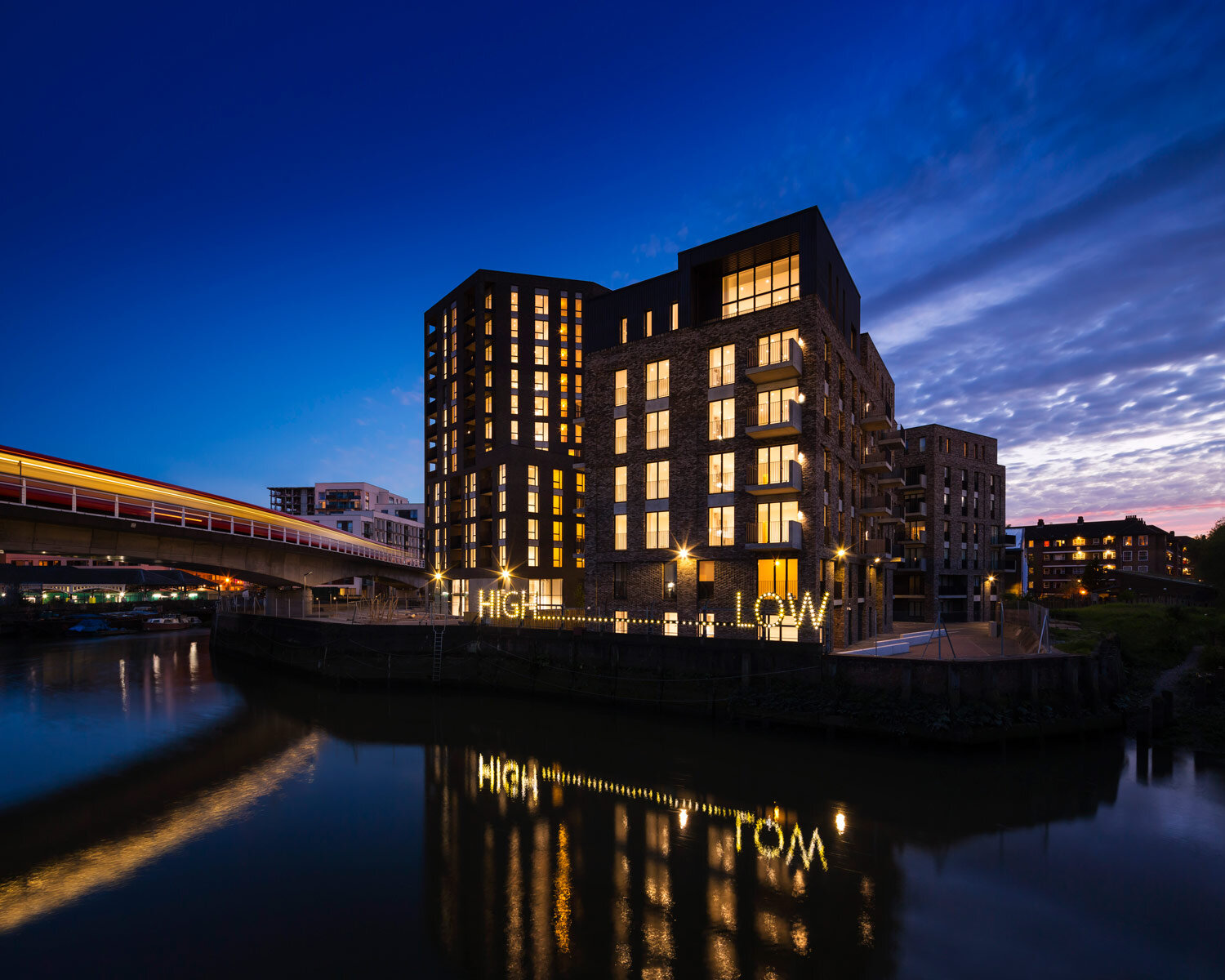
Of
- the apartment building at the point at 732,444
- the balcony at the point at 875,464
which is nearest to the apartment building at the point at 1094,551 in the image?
the balcony at the point at 875,464

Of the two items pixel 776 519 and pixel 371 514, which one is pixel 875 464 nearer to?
pixel 776 519

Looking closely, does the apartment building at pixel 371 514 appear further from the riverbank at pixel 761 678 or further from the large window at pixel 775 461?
the large window at pixel 775 461

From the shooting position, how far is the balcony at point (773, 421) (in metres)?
30.9

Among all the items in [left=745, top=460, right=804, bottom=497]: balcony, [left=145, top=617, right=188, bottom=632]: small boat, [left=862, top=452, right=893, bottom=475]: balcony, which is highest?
[left=862, top=452, right=893, bottom=475]: balcony

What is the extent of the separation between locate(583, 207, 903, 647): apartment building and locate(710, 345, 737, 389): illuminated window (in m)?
0.07

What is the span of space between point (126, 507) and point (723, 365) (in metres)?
29.5

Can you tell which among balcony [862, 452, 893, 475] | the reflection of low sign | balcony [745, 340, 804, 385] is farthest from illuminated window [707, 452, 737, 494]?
the reflection of low sign

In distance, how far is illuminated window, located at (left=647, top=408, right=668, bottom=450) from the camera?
36312 mm

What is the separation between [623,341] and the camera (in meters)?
38.4

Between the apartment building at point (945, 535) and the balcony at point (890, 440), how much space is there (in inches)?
250

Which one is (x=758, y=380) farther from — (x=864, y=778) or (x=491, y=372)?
(x=491, y=372)

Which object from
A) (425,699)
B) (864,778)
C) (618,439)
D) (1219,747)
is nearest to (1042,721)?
(1219,747)

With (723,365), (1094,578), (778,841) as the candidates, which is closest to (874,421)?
(723,365)

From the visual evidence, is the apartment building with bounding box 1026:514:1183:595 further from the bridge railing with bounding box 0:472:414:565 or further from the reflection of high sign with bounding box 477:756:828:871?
the bridge railing with bounding box 0:472:414:565
